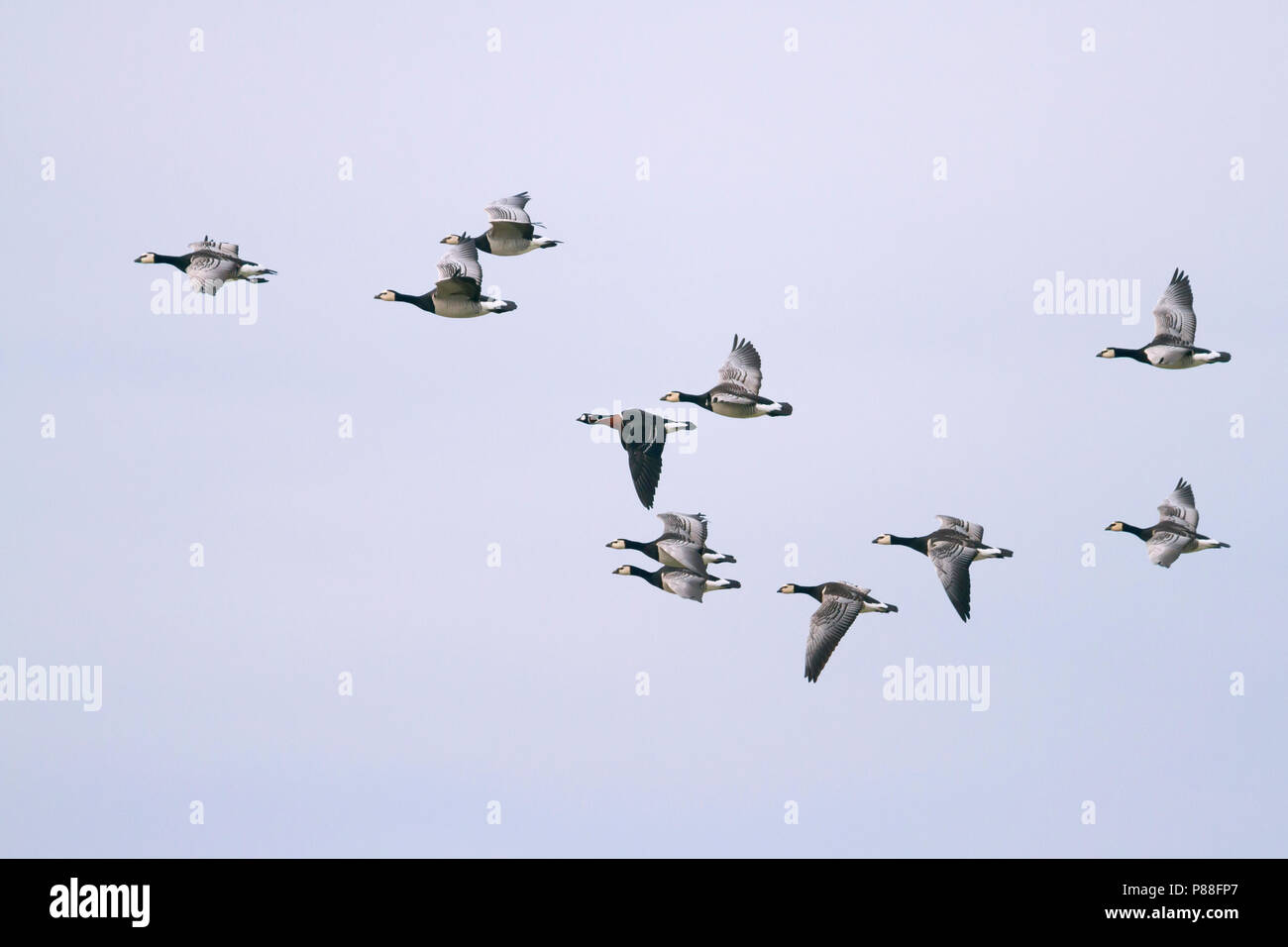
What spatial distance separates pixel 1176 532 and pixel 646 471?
1036cm

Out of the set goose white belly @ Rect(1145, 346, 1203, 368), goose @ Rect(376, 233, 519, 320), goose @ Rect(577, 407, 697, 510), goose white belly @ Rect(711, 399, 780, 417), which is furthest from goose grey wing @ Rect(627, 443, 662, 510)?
goose white belly @ Rect(1145, 346, 1203, 368)

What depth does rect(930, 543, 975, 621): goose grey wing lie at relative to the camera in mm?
43281

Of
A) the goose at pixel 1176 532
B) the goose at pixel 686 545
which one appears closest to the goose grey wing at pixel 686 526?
the goose at pixel 686 545

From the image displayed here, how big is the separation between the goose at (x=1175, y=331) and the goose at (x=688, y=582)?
8751 millimetres

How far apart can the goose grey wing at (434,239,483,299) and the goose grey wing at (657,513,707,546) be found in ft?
16.9

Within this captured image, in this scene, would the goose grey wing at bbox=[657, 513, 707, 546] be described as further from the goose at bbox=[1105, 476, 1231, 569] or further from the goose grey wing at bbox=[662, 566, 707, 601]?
the goose at bbox=[1105, 476, 1231, 569]

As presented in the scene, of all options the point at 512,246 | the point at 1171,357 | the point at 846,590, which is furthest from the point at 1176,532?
the point at 512,246

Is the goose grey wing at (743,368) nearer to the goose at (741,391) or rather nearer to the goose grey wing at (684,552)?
the goose at (741,391)

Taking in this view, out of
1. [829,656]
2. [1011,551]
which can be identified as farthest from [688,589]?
[1011,551]

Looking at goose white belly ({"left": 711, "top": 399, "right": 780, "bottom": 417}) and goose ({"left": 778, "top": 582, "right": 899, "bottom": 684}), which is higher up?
goose white belly ({"left": 711, "top": 399, "right": 780, "bottom": 417})

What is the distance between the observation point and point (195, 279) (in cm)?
4622

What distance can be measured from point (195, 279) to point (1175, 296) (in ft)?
57.4
